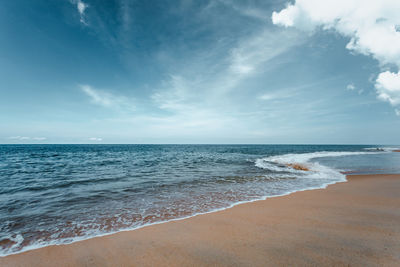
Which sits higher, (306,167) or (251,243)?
(251,243)

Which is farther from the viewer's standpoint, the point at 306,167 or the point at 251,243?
the point at 306,167

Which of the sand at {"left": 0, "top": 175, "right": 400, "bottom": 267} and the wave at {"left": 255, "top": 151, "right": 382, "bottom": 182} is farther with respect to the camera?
the wave at {"left": 255, "top": 151, "right": 382, "bottom": 182}

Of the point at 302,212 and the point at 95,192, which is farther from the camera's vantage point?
the point at 95,192

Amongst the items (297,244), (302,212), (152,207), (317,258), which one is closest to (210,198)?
(152,207)

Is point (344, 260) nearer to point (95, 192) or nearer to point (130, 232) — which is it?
point (130, 232)

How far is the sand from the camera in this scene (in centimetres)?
295

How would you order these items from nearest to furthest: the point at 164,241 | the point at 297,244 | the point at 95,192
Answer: the point at 297,244, the point at 164,241, the point at 95,192

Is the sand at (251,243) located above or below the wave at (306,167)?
above

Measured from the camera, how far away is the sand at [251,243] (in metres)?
2.95

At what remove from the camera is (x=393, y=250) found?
121 inches

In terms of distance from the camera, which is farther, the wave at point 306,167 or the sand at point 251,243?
the wave at point 306,167

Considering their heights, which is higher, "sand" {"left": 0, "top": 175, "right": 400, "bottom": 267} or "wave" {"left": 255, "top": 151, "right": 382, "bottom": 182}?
"sand" {"left": 0, "top": 175, "right": 400, "bottom": 267}

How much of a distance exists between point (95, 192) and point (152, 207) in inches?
148

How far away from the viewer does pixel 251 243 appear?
346 centimetres
